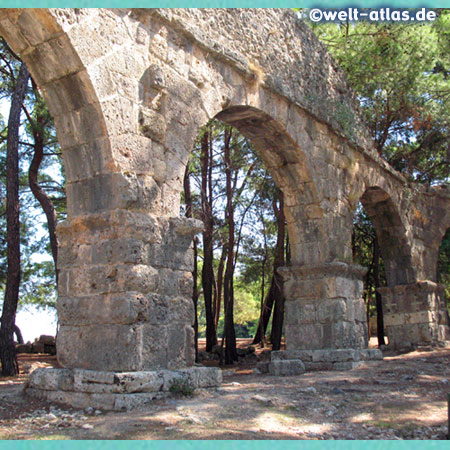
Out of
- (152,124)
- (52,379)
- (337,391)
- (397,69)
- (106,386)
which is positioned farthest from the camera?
(397,69)

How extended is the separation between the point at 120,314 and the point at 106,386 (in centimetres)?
63

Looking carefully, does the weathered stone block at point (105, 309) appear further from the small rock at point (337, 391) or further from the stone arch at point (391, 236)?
the stone arch at point (391, 236)

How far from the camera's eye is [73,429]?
13.5 ft

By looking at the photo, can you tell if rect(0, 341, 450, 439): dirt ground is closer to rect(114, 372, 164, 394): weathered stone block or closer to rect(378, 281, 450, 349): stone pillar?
rect(114, 372, 164, 394): weathered stone block

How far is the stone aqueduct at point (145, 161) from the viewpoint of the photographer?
5.06m

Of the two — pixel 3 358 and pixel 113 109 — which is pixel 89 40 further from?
pixel 3 358

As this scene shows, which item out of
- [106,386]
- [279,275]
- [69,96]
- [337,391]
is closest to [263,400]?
[337,391]

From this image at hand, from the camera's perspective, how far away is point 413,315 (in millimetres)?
12344

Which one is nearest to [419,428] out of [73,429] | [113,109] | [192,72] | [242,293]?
[73,429]

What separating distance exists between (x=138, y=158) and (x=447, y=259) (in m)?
13.1

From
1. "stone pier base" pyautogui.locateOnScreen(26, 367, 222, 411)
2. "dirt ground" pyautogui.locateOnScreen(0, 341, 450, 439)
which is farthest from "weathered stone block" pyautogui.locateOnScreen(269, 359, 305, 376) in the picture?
"stone pier base" pyautogui.locateOnScreen(26, 367, 222, 411)

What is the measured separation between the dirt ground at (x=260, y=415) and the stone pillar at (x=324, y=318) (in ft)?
5.87

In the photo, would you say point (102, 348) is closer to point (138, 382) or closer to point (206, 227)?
point (138, 382)

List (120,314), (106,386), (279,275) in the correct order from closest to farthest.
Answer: (106,386) → (120,314) → (279,275)
